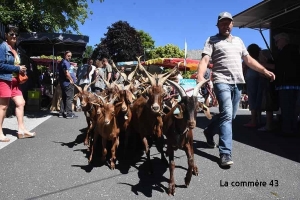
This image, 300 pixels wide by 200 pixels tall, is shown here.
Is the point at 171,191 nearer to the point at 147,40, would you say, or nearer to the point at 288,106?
the point at 288,106

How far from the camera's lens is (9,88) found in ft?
19.3

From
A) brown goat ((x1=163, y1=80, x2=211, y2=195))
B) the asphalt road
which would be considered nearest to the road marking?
the asphalt road

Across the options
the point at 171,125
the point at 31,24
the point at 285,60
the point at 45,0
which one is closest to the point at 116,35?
the point at 31,24

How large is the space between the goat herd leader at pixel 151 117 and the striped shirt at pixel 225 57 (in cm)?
62

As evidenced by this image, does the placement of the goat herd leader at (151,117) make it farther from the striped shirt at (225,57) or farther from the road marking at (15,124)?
the road marking at (15,124)

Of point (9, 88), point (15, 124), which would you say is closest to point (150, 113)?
point (9, 88)

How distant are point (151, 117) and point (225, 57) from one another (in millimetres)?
1476

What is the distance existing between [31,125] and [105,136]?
432 centimetres

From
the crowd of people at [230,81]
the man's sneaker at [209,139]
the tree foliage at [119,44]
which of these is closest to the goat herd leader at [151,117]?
the crowd of people at [230,81]

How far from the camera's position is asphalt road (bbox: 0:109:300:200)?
11.5 ft

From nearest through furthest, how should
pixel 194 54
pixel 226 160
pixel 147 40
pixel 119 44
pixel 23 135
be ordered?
pixel 226 160 → pixel 23 135 → pixel 119 44 → pixel 194 54 → pixel 147 40

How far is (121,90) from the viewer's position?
200 inches

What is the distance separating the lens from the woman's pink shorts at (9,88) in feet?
18.9

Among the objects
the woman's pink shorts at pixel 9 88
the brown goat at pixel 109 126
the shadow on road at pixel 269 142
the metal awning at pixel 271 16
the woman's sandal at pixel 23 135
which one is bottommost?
Answer: the shadow on road at pixel 269 142
